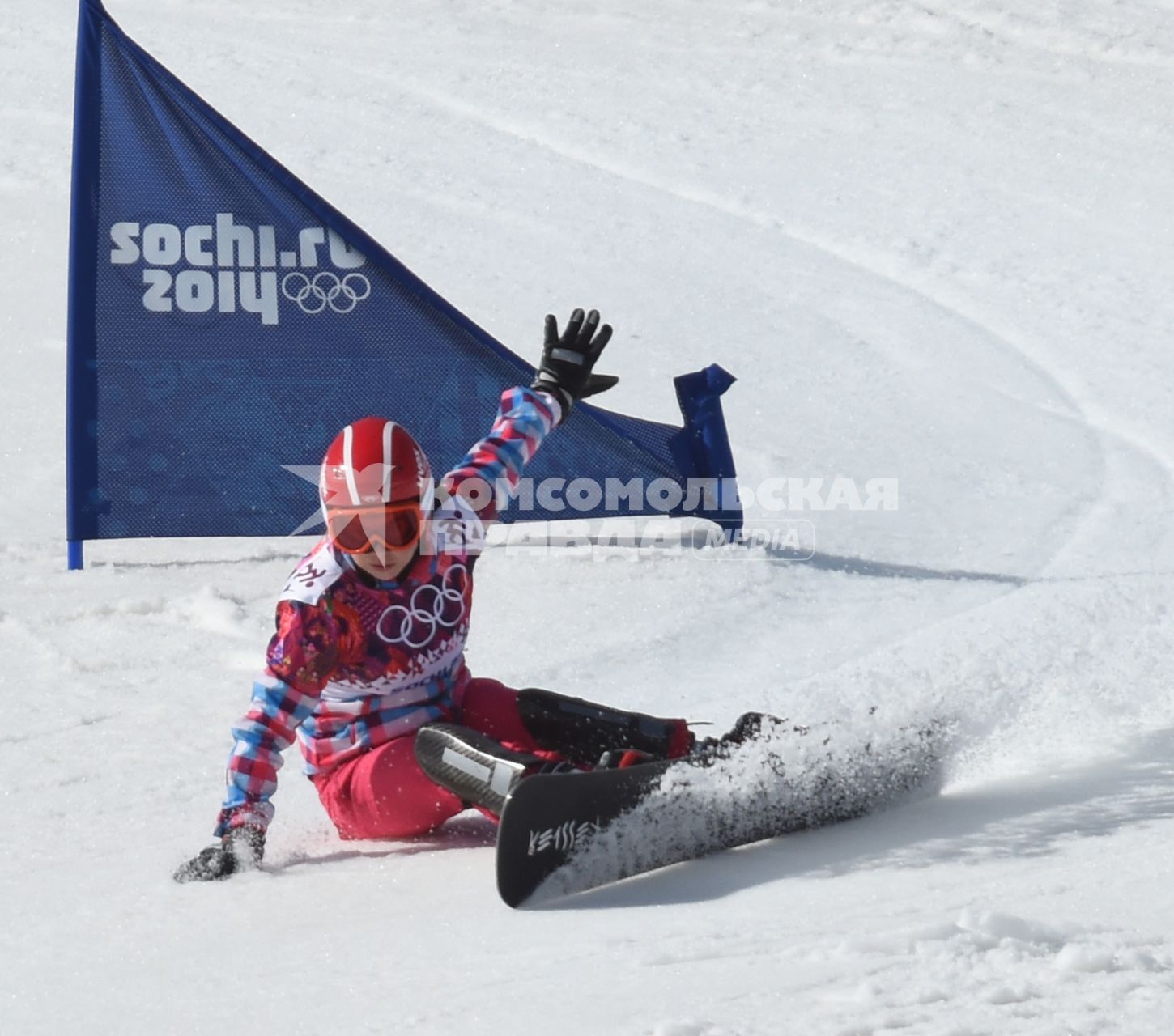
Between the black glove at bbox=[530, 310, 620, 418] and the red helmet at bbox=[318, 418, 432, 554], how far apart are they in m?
1.01

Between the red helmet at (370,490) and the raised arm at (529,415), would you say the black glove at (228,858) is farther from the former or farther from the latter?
the raised arm at (529,415)

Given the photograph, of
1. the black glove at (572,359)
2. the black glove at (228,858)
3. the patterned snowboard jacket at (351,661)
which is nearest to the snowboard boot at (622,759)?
the patterned snowboard jacket at (351,661)

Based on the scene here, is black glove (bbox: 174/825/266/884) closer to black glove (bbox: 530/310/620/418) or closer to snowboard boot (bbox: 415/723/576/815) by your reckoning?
snowboard boot (bbox: 415/723/576/815)

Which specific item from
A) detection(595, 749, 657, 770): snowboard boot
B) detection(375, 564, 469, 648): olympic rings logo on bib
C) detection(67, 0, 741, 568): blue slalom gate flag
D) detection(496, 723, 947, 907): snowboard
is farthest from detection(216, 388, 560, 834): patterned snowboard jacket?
detection(67, 0, 741, 568): blue slalom gate flag

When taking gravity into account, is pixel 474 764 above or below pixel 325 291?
below

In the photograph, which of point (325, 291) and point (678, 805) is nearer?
point (678, 805)

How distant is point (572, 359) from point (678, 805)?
1.62 meters

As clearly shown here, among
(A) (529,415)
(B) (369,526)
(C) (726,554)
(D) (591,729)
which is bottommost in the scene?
(D) (591,729)

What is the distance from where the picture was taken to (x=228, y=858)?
3.76 meters

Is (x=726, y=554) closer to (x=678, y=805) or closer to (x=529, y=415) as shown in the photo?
(x=529, y=415)

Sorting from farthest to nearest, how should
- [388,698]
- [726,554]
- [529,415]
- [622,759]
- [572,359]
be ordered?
1. [726,554]
2. [572,359]
3. [529,415]
4. [388,698]
5. [622,759]

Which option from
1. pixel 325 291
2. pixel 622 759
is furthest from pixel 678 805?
pixel 325 291

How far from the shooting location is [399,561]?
3.88 meters

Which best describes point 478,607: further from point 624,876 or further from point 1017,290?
point 1017,290
